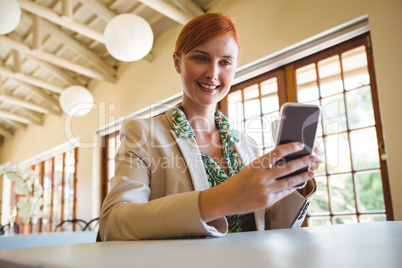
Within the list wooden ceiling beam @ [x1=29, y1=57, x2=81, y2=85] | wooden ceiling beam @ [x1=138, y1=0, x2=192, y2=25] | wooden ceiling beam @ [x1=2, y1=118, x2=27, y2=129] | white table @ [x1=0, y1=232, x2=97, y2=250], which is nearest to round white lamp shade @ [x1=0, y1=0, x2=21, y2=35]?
wooden ceiling beam @ [x1=138, y1=0, x2=192, y2=25]

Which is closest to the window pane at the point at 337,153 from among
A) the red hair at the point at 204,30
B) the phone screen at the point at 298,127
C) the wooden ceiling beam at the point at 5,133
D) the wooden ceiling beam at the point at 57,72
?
the red hair at the point at 204,30

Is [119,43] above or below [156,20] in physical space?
below

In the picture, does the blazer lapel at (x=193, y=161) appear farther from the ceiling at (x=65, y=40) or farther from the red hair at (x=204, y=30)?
the ceiling at (x=65, y=40)

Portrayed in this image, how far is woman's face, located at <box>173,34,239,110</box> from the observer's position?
1.17m

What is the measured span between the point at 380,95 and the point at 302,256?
256 centimetres

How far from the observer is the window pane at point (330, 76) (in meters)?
3.15

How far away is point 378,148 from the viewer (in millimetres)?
2738

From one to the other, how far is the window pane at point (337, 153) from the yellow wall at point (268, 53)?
0.52 meters

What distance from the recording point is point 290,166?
0.68m

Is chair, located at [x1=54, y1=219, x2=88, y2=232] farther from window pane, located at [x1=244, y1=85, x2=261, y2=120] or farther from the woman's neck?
the woman's neck

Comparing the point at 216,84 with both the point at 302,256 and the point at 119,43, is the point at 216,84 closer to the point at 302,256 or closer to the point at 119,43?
the point at 302,256

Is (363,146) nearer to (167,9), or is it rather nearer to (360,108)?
(360,108)

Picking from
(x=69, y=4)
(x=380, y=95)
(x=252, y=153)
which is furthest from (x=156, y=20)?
(x=252, y=153)

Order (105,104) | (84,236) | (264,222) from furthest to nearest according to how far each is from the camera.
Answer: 1. (105,104)
2. (84,236)
3. (264,222)
